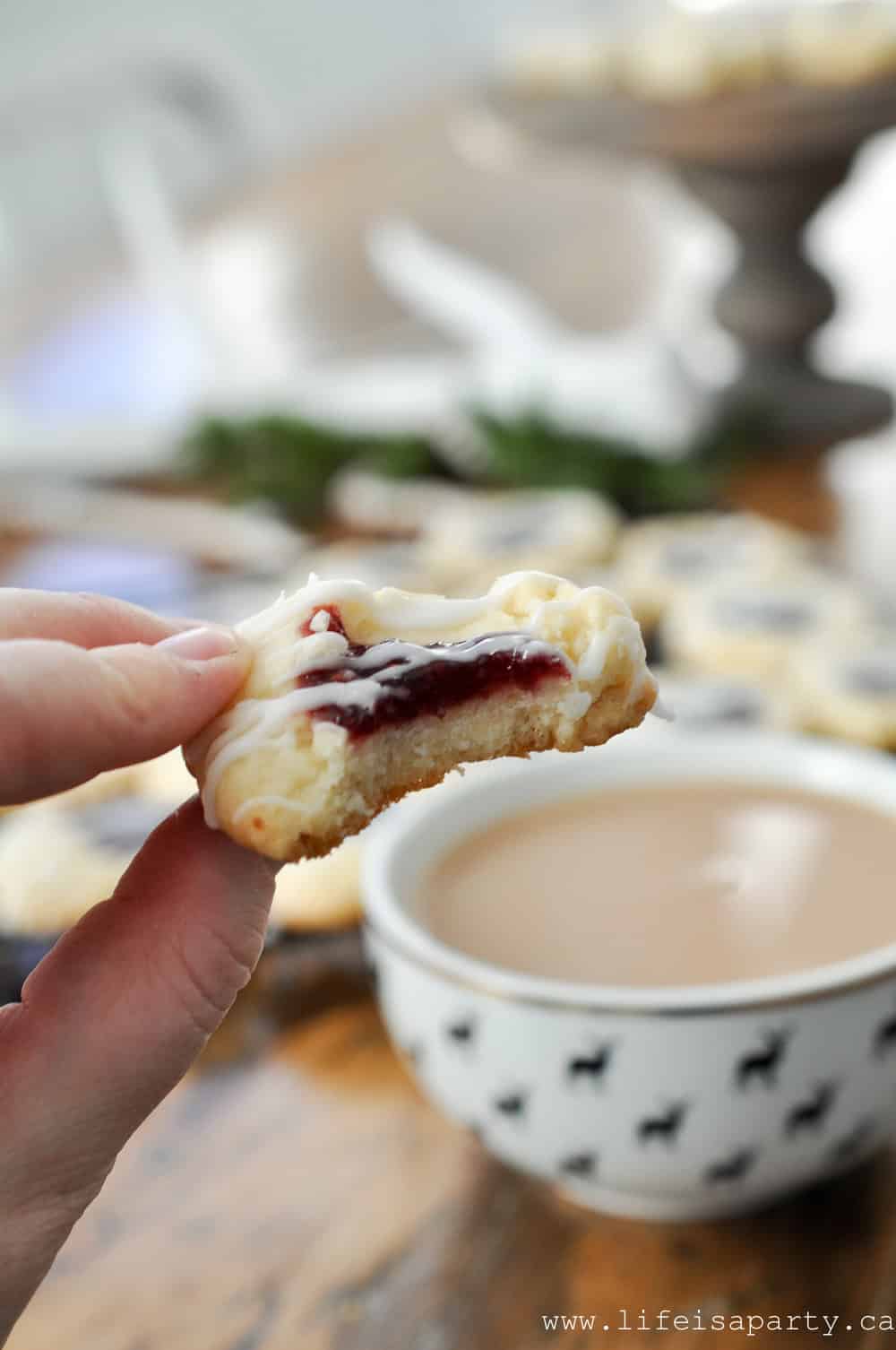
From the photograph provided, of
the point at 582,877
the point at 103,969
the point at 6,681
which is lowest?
the point at 582,877

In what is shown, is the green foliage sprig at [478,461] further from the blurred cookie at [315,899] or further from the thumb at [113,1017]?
the thumb at [113,1017]

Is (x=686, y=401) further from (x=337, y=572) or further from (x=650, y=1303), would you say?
(x=650, y=1303)

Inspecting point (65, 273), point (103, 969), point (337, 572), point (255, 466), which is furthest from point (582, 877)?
point (65, 273)

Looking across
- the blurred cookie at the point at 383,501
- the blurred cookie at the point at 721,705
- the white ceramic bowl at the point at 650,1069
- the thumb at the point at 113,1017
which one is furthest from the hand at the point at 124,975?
the blurred cookie at the point at 383,501

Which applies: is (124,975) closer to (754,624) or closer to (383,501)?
(754,624)

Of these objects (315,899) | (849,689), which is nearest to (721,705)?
(849,689)

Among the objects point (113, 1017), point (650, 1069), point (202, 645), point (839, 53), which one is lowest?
point (650, 1069)
